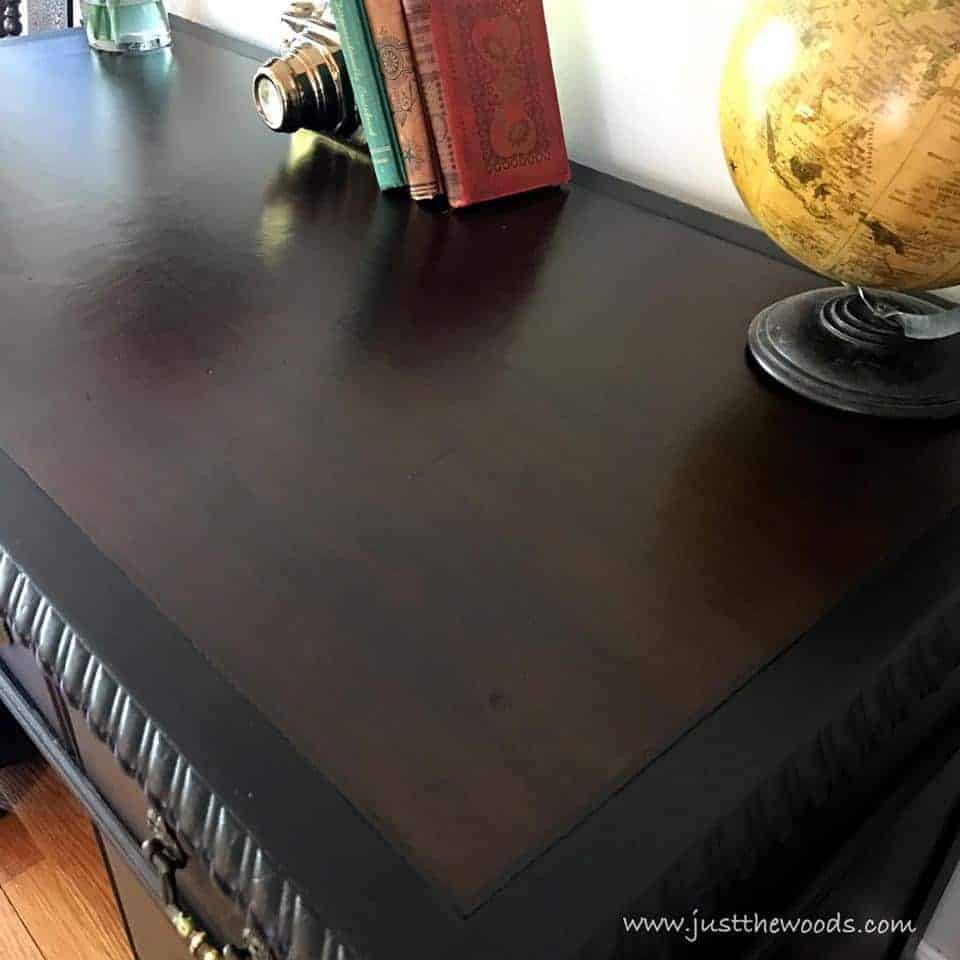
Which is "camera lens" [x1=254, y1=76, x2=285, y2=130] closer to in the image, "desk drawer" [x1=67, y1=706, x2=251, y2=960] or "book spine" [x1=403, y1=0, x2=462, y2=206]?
"book spine" [x1=403, y1=0, x2=462, y2=206]

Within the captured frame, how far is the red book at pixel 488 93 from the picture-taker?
2.53 feet

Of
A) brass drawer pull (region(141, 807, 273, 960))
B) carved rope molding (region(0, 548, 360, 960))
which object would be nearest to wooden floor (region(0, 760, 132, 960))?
brass drawer pull (region(141, 807, 273, 960))

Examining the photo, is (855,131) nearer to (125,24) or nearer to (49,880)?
(125,24)

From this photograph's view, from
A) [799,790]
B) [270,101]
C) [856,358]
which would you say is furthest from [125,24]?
[799,790]

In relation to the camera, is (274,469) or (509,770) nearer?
(509,770)

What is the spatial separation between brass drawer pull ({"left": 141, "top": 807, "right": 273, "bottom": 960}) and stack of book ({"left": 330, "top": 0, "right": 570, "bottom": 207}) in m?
0.52

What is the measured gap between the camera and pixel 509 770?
41 centimetres

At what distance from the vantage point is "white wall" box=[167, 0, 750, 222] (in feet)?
2.70

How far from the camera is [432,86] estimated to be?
78 cm

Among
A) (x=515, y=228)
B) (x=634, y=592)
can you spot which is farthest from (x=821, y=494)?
(x=515, y=228)

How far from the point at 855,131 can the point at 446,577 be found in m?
0.29

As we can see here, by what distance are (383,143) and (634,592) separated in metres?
0.49

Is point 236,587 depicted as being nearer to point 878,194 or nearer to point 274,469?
point 274,469

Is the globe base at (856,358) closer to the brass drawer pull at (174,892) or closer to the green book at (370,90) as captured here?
the green book at (370,90)
